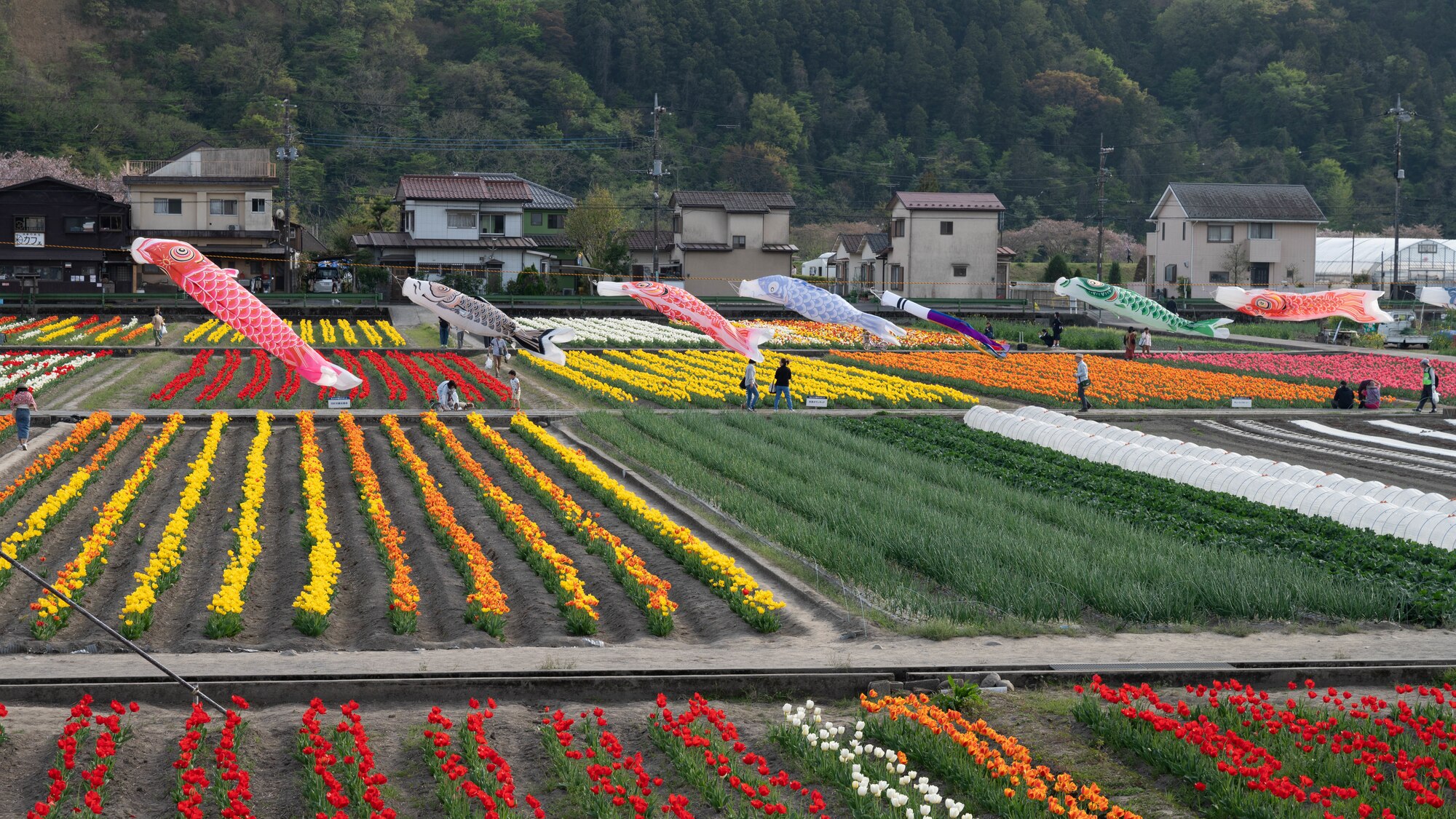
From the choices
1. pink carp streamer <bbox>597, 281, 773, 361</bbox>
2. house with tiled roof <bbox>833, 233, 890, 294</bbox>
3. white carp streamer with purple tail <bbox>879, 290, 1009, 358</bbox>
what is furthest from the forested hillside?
white carp streamer with purple tail <bbox>879, 290, 1009, 358</bbox>

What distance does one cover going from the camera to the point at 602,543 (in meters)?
17.0

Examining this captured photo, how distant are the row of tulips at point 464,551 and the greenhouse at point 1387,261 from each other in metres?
66.3

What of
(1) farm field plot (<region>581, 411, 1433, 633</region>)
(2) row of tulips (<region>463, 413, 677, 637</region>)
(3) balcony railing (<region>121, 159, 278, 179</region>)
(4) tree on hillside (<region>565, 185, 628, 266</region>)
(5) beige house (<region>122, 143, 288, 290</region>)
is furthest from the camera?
(4) tree on hillside (<region>565, 185, 628, 266</region>)

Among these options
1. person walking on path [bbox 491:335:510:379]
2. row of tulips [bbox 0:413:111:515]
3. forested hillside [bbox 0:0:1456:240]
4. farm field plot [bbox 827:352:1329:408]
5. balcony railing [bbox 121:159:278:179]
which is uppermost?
forested hillside [bbox 0:0:1456:240]

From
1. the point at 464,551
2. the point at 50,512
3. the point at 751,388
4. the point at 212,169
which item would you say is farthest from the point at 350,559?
the point at 212,169

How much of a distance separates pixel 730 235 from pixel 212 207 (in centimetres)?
2718

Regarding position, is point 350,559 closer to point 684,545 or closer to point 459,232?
point 684,545

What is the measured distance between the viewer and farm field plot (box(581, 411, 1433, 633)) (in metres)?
14.0

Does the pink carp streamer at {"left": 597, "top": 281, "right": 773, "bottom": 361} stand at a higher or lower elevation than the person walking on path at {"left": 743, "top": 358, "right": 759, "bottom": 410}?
higher

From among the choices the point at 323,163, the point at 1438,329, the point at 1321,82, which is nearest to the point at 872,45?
the point at 1321,82

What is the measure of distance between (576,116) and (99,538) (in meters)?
90.4

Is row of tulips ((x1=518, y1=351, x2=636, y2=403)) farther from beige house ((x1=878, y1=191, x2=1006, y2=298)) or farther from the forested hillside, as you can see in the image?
the forested hillside

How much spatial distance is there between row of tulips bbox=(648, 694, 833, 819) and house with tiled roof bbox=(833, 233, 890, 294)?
63.7 metres

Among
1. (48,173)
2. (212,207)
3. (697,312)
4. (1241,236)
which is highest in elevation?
(48,173)
